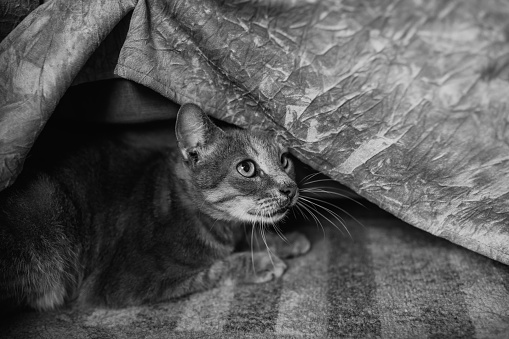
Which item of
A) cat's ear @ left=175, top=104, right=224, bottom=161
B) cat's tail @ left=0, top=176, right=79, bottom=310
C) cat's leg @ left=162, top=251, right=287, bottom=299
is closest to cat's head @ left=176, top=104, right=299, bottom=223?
cat's ear @ left=175, top=104, right=224, bottom=161

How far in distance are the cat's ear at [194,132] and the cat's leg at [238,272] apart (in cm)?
40

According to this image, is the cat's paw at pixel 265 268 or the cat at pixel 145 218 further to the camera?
the cat's paw at pixel 265 268

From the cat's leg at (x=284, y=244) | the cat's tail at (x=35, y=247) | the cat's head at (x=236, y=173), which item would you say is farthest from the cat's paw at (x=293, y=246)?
the cat's tail at (x=35, y=247)

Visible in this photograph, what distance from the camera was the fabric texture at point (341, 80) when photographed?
1.16 meters

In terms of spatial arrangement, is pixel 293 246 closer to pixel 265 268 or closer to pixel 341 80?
pixel 265 268

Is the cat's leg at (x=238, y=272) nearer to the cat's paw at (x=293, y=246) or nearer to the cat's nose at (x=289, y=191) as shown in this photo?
the cat's paw at (x=293, y=246)

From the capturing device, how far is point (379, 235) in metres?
1.98

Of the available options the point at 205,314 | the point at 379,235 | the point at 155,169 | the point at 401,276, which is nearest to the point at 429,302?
the point at 401,276

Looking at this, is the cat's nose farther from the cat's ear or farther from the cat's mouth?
the cat's ear

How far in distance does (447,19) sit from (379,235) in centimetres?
106

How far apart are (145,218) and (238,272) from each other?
38cm

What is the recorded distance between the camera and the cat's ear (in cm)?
148

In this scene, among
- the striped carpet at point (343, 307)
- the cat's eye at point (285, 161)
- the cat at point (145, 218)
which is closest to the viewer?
the striped carpet at point (343, 307)

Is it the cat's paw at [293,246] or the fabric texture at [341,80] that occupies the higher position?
the fabric texture at [341,80]
